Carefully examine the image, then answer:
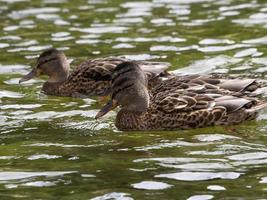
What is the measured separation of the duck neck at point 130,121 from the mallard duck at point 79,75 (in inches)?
86.5

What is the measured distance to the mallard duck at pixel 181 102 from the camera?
1306 cm

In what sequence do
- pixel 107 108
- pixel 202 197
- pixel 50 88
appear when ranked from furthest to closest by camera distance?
pixel 50 88 → pixel 107 108 → pixel 202 197

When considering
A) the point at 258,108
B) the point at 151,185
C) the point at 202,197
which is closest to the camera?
the point at 202,197

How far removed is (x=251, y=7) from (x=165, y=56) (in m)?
3.82

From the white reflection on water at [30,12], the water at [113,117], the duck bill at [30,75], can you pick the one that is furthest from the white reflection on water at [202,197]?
the white reflection on water at [30,12]

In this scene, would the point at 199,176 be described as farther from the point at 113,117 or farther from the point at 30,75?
the point at 30,75

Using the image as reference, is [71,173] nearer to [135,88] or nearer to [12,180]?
[12,180]

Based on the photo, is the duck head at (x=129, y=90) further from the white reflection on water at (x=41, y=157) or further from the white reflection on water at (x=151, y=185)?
the white reflection on water at (x=151, y=185)

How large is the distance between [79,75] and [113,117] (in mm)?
2313

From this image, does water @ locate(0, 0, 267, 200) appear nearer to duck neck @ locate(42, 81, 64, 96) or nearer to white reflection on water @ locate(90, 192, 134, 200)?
white reflection on water @ locate(90, 192, 134, 200)

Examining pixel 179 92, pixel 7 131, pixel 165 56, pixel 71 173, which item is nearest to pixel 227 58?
pixel 165 56

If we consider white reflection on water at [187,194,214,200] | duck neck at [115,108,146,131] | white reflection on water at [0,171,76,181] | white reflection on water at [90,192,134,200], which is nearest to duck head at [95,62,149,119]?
duck neck at [115,108,146,131]

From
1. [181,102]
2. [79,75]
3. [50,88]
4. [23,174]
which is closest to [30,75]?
[50,88]

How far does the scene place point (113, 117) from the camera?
46.2 feet
